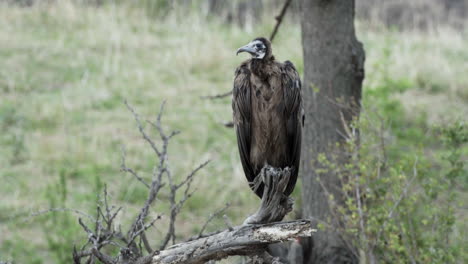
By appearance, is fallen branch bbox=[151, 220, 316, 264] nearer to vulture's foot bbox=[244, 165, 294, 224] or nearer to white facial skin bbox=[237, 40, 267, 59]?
vulture's foot bbox=[244, 165, 294, 224]

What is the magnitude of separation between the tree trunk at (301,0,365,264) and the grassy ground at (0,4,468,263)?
945mm

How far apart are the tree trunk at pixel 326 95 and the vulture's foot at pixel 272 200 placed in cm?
147

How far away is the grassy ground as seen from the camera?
21.9ft

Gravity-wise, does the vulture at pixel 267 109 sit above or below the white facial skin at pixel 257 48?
below

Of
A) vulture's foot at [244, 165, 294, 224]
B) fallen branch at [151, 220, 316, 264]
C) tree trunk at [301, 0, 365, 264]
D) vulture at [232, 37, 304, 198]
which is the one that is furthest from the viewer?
tree trunk at [301, 0, 365, 264]

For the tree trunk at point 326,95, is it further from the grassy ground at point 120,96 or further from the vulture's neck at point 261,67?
the vulture's neck at point 261,67

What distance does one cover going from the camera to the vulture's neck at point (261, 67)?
3.63 m

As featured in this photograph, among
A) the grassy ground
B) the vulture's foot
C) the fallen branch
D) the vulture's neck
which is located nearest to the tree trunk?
the grassy ground

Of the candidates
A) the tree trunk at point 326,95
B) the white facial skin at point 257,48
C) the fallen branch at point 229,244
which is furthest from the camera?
the tree trunk at point 326,95

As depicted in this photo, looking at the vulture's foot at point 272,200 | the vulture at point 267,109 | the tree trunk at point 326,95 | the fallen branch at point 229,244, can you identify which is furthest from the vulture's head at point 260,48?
the tree trunk at point 326,95

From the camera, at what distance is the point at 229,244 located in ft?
9.96

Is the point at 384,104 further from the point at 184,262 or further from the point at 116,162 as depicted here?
the point at 184,262

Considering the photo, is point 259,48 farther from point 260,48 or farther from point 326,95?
point 326,95

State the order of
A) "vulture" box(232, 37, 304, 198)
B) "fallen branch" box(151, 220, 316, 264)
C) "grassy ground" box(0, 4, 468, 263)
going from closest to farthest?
"fallen branch" box(151, 220, 316, 264) < "vulture" box(232, 37, 304, 198) < "grassy ground" box(0, 4, 468, 263)
